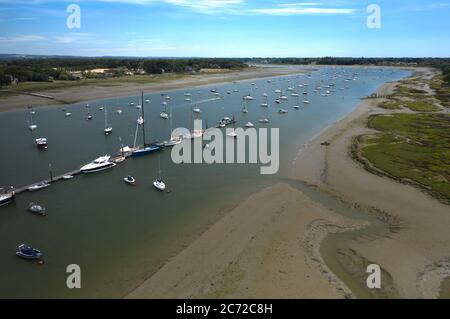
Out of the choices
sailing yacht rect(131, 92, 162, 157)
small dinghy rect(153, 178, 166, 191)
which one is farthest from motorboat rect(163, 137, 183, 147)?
small dinghy rect(153, 178, 166, 191)

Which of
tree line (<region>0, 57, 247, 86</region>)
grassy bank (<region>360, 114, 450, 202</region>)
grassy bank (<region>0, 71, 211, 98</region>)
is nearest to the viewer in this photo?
grassy bank (<region>360, 114, 450, 202</region>)

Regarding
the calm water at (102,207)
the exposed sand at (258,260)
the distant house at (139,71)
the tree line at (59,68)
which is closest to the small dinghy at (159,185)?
the calm water at (102,207)

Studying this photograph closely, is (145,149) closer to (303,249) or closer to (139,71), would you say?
(303,249)

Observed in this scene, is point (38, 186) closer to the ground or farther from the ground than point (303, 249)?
farther from the ground

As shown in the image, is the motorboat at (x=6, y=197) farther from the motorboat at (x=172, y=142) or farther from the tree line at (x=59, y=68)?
the tree line at (x=59, y=68)

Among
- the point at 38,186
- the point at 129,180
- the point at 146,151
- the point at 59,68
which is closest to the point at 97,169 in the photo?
the point at 129,180

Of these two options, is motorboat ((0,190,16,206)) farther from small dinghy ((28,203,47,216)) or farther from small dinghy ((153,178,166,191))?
small dinghy ((153,178,166,191))

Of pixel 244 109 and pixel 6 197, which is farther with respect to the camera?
pixel 244 109
